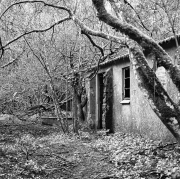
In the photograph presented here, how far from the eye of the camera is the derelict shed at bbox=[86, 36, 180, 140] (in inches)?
392

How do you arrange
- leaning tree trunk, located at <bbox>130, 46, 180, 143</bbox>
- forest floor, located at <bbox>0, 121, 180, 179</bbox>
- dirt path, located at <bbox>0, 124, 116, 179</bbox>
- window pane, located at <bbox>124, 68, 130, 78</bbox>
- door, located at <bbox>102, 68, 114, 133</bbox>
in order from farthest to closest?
door, located at <bbox>102, 68, 114, 133</bbox>
window pane, located at <bbox>124, 68, 130, 78</bbox>
dirt path, located at <bbox>0, 124, 116, 179</bbox>
forest floor, located at <bbox>0, 121, 180, 179</bbox>
leaning tree trunk, located at <bbox>130, 46, 180, 143</bbox>

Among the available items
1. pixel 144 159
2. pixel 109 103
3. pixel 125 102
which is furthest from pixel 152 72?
pixel 109 103

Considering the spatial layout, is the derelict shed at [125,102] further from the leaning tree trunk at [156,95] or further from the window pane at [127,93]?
the leaning tree trunk at [156,95]

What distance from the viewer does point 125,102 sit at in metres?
12.5

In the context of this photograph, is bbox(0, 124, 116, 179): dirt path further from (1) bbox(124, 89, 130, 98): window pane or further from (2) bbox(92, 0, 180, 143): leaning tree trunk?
(1) bbox(124, 89, 130, 98): window pane

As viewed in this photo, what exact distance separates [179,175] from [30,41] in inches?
418

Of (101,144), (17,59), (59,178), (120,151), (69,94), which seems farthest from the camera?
(69,94)

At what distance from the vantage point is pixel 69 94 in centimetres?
1736

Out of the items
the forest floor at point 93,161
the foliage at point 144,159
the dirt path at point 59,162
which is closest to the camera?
the foliage at point 144,159

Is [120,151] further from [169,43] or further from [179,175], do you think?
[169,43]

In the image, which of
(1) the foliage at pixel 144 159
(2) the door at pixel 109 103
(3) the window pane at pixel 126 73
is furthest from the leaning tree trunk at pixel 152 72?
(2) the door at pixel 109 103

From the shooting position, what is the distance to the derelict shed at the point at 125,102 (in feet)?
32.7


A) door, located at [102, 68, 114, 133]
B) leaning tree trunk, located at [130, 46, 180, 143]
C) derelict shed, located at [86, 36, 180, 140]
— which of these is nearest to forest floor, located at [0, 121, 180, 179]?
derelict shed, located at [86, 36, 180, 140]

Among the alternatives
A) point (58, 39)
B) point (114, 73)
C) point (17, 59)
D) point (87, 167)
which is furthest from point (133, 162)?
point (17, 59)
